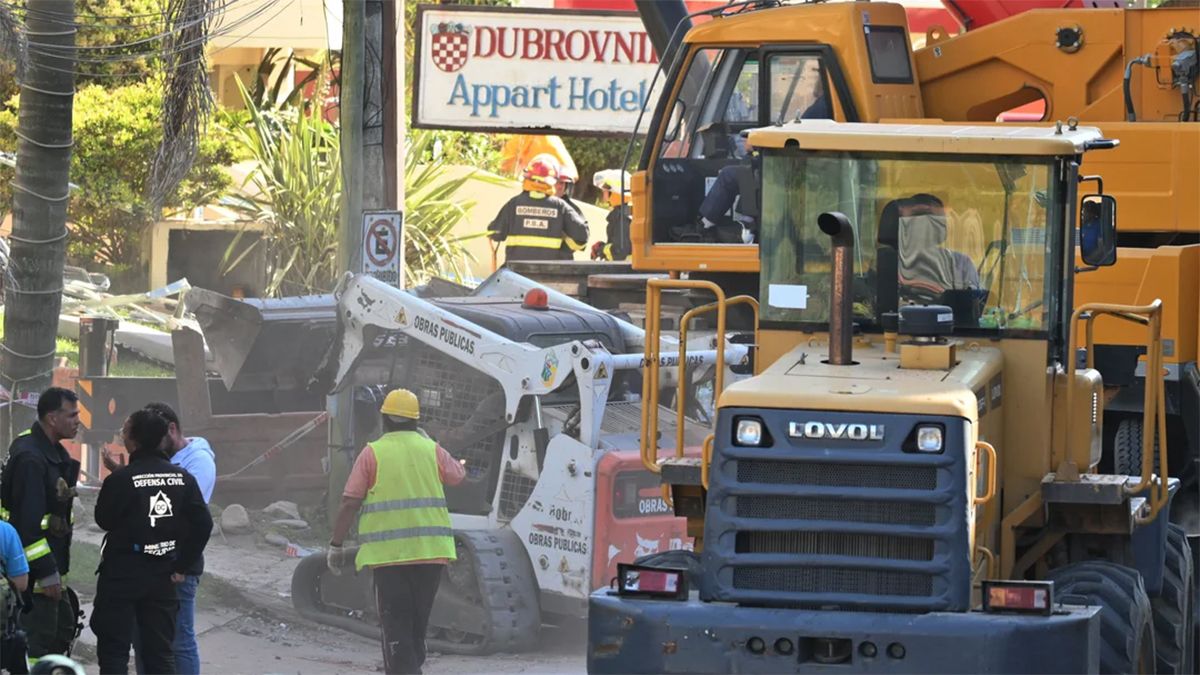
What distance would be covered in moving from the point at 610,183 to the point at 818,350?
14.3 meters

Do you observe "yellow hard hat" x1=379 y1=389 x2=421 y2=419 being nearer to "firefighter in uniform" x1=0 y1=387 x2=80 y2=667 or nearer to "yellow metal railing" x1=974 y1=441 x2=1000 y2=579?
"firefighter in uniform" x1=0 y1=387 x2=80 y2=667

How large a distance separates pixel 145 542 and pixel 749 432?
3.18 meters

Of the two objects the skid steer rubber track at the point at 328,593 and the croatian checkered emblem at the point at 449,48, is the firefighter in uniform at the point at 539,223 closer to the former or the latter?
the croatian checkered emblem at the point at 449,48

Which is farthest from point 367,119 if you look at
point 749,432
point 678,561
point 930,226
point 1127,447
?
point 749,432

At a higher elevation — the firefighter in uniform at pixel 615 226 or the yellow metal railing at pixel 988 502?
the firefighter in uniform at pixel 615 226

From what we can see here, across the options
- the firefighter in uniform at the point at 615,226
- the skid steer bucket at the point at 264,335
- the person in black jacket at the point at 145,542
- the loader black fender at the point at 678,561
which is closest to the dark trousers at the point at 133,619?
the person in black jacket at the point at 145,542

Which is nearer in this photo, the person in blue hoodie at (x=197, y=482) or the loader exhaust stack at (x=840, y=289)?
the loader exhaust stack at (x=840, y=289)

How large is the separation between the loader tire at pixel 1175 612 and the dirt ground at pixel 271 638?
11.6ft

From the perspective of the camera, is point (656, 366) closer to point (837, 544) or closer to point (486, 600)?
point (837, 544)

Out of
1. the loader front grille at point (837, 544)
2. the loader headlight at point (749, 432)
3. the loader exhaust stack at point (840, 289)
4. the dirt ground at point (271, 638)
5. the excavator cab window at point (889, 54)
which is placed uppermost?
the excavator cab window at point (889, 54)

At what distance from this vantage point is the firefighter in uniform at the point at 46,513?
8430mm

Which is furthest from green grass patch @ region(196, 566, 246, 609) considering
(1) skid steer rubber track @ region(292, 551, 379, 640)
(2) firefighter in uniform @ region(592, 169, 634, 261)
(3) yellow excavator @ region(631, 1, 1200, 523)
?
(2) firefighter in uniform @ region(592, 169, 634, 261)

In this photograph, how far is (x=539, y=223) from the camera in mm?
17938

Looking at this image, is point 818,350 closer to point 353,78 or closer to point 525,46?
point 353,78
